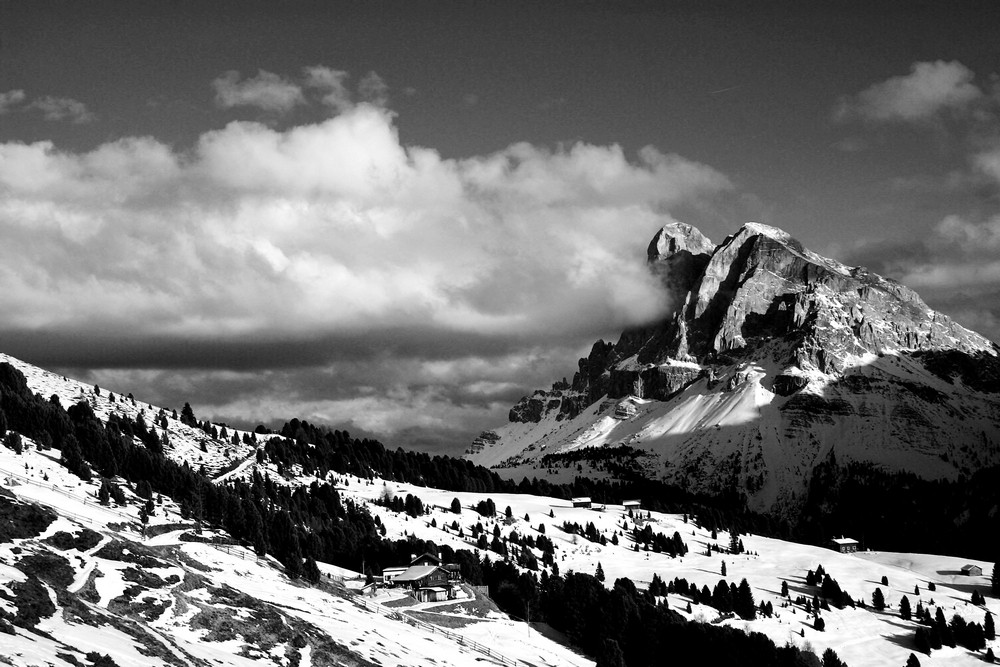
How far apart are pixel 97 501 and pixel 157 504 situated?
1610cm

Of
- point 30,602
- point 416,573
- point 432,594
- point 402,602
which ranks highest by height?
point 30,602

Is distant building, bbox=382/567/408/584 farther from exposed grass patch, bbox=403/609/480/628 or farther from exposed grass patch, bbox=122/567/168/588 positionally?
exposed grass patch, bbox=122/567/168/588

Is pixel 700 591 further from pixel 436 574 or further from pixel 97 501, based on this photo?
pixel 97 501

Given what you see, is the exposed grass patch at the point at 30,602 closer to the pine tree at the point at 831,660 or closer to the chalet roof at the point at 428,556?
the chalet roof at the point at 428,556

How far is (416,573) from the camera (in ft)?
472

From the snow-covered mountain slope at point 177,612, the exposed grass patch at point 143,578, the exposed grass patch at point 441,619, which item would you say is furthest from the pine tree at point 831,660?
the exposed grass patch at point 143,578

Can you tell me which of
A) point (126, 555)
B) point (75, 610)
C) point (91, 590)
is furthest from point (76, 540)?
point (75, 610)

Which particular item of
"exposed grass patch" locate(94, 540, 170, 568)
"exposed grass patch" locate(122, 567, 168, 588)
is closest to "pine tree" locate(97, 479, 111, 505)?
"exposed grass patch" locate(94, 540, 170, 568)

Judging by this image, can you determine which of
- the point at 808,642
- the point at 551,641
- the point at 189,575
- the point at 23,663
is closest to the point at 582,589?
the point at 551,641

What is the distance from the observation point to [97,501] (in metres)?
135

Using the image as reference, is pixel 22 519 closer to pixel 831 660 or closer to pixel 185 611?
pixel 185 611

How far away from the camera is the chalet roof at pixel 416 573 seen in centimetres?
14025

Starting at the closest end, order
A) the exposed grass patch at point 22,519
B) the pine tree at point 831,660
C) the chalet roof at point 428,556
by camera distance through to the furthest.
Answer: the exposed grass patch at point 22,519, the pine tree at point 831,660, the chalet roof at point 428,556

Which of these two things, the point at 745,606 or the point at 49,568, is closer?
the point at 49,568
